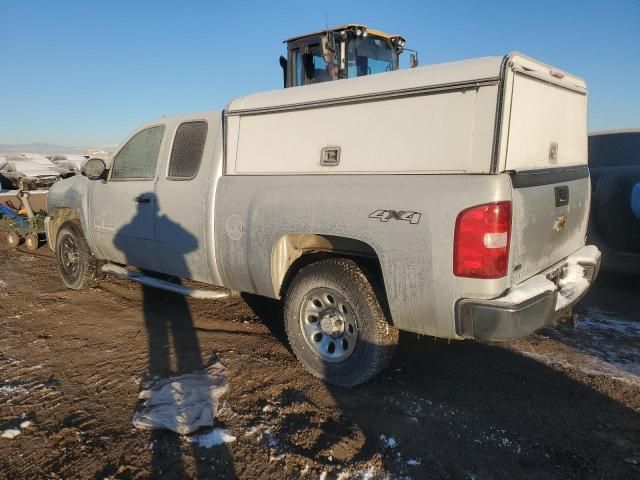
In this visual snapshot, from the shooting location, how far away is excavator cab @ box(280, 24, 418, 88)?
671 cm

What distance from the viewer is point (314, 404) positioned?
3305 mm

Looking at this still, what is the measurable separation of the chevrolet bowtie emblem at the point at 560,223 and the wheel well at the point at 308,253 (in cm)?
125

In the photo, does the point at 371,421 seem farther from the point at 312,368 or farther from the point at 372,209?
the point at 372,209

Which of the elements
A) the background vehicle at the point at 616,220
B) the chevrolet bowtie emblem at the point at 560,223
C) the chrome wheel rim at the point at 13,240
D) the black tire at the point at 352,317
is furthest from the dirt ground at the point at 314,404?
the chrome wheel rim at the point at 13,240

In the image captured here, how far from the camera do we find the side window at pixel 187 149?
14.0 ft

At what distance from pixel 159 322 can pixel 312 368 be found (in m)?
2.08

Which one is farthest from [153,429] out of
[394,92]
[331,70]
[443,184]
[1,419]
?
[331,70]

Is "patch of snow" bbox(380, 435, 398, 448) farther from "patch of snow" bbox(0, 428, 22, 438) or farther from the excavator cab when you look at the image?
the excavator cab

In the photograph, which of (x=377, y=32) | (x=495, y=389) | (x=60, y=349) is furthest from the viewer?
(x=377, y=32)

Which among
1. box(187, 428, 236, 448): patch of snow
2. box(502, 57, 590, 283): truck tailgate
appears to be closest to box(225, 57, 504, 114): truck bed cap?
box(502, 57, 590, 283): truck tailgate

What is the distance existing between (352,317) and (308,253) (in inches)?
26.7

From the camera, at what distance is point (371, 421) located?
3.10 meters

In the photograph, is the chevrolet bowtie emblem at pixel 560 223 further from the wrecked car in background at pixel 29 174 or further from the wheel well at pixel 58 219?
the wrecked car in background at pixel 29 174

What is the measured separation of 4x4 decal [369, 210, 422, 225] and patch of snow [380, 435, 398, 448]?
1.31 m
